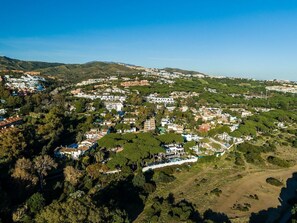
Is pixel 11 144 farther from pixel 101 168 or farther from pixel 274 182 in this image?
pixel 274 182

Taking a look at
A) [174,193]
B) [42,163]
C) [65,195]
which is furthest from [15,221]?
[174,193]

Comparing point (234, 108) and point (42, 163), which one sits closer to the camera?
point (42, 163)

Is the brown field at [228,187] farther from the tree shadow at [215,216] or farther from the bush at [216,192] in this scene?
the tree shadow at [215,216]

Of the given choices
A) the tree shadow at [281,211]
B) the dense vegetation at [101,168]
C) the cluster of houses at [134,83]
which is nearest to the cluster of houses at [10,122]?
the dense vegetation at [101,168]

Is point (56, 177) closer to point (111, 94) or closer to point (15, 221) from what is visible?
point (15, 221)

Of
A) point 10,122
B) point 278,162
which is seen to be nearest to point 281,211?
point 278,162

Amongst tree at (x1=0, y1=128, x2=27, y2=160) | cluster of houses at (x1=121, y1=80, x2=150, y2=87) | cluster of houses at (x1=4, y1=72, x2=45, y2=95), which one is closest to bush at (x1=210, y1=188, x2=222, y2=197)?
tree at (x1=0, y1=128, x2=27, y2=160)
